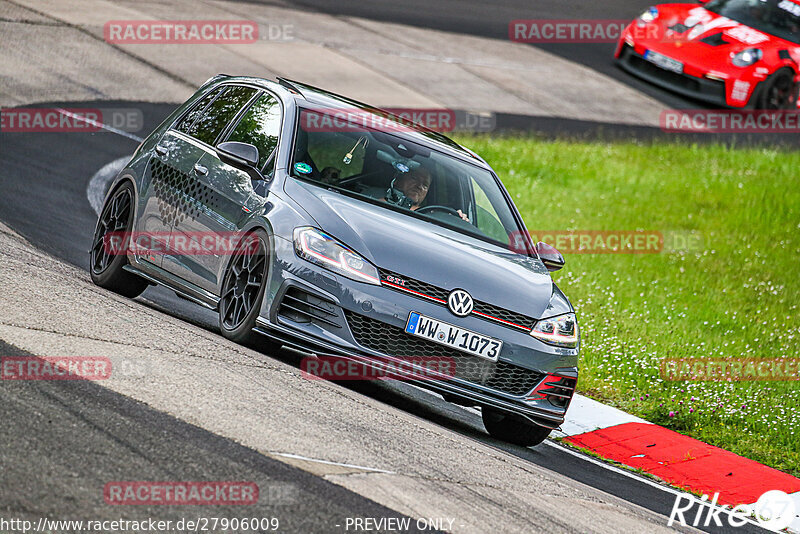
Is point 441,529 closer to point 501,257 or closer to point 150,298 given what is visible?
point 501,257

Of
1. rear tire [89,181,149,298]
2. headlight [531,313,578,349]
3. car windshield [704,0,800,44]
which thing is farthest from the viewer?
car windshield [704,0,800,44]

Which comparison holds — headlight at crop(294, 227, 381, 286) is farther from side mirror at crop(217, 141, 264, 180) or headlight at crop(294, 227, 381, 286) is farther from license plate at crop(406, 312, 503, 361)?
side mirror at crop(217, 141, 264, 180)

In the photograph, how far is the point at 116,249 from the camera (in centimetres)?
895

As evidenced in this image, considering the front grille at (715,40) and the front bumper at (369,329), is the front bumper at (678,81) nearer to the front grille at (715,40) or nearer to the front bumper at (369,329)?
the front grille at (715,40)

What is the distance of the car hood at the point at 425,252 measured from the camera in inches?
282

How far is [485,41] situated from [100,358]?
64.4 ft

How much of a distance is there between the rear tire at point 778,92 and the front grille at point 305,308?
14850 mm

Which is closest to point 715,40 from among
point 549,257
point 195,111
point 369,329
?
point 549,257

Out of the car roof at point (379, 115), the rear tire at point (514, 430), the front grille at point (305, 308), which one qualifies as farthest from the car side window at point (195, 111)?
the rear tire at point (514, 430)

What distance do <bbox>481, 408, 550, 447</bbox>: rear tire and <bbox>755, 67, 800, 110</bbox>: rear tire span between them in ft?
45.1

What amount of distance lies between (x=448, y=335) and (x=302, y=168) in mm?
1618

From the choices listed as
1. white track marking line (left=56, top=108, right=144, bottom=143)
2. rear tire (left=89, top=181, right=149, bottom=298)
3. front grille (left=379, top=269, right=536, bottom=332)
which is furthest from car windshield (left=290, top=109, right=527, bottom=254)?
white track marking line (left=56, top=108, right=144, bottom=143)

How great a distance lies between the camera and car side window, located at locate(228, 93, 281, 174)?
8125mm

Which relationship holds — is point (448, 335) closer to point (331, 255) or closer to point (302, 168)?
point (331, 255)
